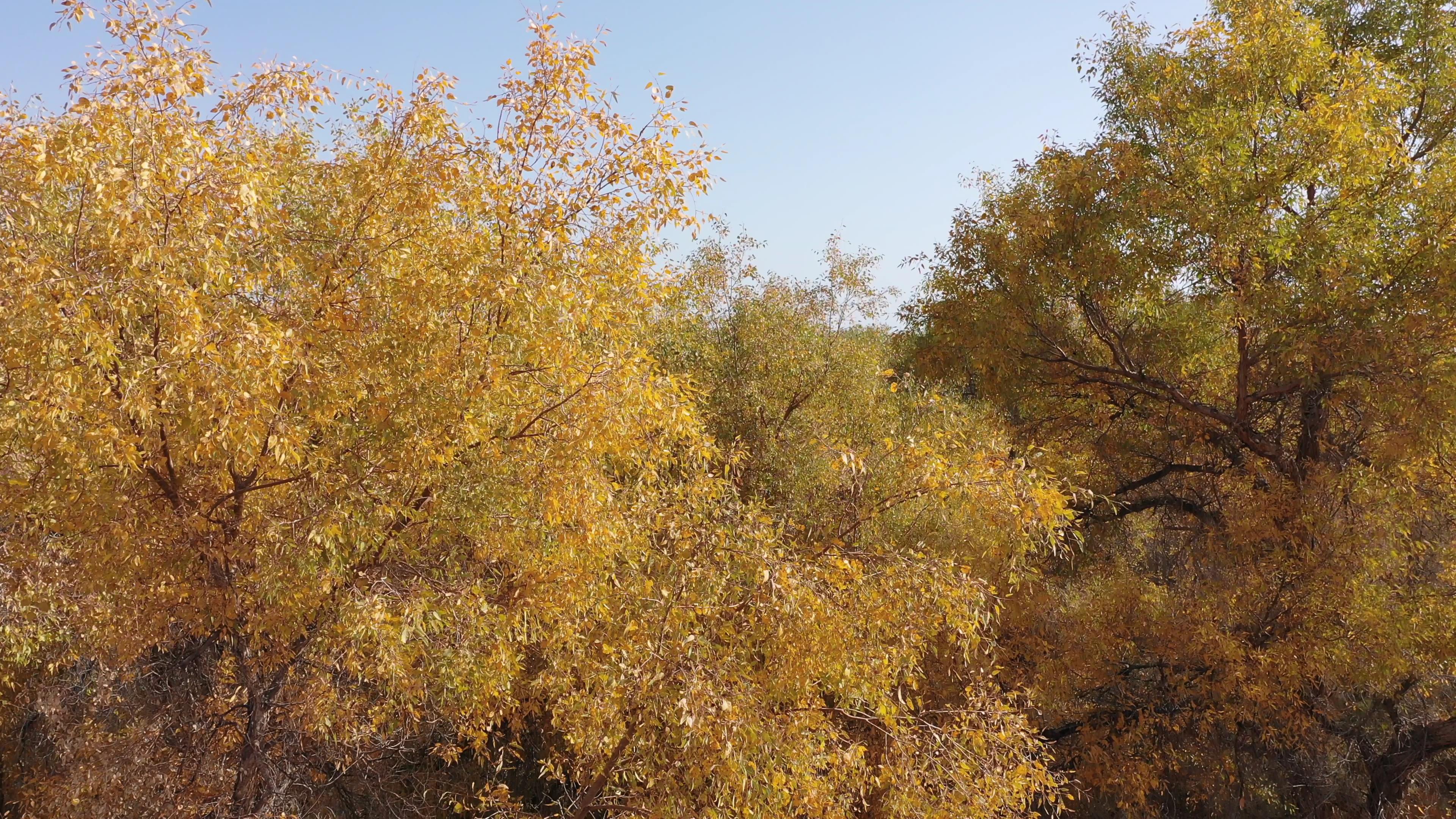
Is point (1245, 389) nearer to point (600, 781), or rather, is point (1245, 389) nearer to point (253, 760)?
point (600, 781)

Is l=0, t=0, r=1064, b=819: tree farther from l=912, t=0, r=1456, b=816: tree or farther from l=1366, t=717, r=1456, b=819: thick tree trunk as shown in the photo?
l=1366, t=717, r=1456, b=819: thick tree trunk

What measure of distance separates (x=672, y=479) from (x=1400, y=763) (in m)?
9.34

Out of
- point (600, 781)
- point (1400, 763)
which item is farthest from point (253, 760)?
point (1400, 763)

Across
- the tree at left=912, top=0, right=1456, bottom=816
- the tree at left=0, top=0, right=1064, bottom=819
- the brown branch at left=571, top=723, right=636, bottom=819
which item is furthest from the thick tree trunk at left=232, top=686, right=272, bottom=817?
the tree at left=912, top=0, right=1456, bottom=816

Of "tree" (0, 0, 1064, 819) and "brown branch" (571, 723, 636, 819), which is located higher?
"tree" (0, 0, 1064, 819)

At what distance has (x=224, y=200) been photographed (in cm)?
615

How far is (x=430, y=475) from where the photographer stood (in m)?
7.09

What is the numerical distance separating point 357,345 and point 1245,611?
10.8 metres

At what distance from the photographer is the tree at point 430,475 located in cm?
583

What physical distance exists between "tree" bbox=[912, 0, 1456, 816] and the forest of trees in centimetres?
7

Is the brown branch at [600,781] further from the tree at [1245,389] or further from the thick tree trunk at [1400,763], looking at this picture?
the thick tree trunk at [1400,763]

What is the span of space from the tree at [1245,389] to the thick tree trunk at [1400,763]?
1.4 inches

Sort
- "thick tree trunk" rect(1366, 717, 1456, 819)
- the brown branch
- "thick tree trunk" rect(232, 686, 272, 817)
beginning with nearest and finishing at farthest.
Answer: the brown branch
"thick tree trunk" rect(232, 686, 272, 817)
"thick tree trunk" rect(1366, 717, 1456, 819)

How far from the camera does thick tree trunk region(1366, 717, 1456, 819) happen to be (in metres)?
11.4
